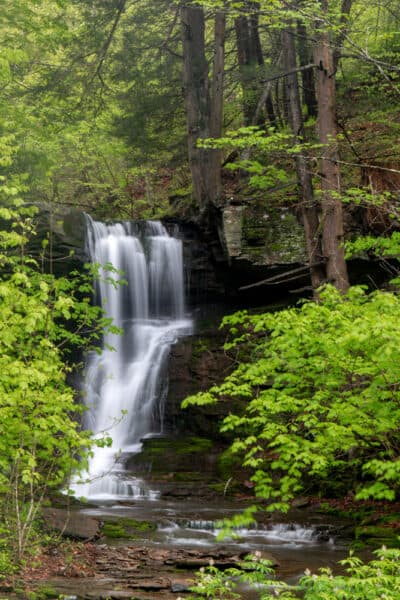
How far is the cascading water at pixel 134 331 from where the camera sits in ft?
51.9

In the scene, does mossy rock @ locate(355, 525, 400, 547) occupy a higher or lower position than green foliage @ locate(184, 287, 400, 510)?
lower

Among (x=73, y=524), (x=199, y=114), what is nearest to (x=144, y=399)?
(x=73, y=524)

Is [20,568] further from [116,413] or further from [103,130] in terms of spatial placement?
[103,130]

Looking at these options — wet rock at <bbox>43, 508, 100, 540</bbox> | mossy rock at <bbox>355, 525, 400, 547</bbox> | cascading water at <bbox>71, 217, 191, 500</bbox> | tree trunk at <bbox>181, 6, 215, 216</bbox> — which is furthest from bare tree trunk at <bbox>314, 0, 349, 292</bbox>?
tree trunk at <bbox>181, 6, 215, 216</bbox>

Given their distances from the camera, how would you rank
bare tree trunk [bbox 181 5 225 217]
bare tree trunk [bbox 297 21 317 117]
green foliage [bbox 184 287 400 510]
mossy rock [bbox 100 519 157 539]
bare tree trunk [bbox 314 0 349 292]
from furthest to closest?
bare tree trunk [bbox 181 5 225 217], bare tree trunk [bbox 297 21 317 117], bare tree trunk [bbox 314 0 349 292], mossy rock [bbox 100 519 157 539], green foliage [bbox 184 287 400 510]

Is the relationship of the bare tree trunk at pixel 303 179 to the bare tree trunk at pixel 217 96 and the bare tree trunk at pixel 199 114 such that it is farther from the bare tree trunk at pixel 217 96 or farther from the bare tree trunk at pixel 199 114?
the bare tree trunk at pixel 199 114

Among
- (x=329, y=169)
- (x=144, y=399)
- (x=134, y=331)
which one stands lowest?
(x=144, y=399)

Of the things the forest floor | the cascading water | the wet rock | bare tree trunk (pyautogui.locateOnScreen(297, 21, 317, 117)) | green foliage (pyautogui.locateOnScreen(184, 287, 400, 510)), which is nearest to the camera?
green foliage (pyautogui.locateOnScreen(184, 287, 400, 510))

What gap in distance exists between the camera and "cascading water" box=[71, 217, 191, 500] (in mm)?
15805

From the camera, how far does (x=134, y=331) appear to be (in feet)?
59.8

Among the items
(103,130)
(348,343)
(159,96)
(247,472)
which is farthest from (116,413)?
(348,343)

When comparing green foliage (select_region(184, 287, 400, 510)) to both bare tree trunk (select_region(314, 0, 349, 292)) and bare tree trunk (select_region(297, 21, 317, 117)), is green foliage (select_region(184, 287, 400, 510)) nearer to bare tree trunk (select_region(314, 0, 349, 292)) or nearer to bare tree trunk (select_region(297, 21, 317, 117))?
bare tree trunk (select_region(314, 0, 349, 292))

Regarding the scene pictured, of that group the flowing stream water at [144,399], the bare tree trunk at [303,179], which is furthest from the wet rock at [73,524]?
the bare tree trunk at [303,179]

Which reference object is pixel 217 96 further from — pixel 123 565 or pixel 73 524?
pixel 123 565
